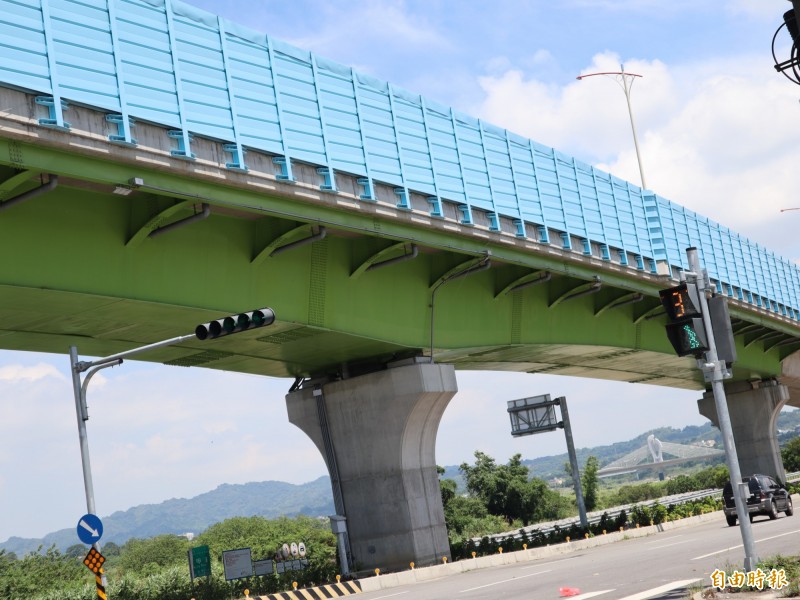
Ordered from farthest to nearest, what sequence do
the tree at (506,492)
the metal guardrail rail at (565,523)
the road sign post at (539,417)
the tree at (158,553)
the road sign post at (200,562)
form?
1. the tree at (158,553)
2. the tree at (506,492)
3. the road sign post at (539,417)
4. the metal guardrail rail at (565,523)
5. the road sign post at (200,562)

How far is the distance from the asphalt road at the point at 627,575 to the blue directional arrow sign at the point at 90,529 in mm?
6077

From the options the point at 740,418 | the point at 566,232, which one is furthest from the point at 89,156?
the point at 740,418

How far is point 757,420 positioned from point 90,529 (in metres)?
49.0

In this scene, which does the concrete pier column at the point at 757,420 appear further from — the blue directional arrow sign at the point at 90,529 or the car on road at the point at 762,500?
the blue directional arrow sign at the point at 90,529

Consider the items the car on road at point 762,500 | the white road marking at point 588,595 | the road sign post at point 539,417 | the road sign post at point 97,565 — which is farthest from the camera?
the road sign post at point 539,417

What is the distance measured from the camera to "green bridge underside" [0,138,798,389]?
60.8ft

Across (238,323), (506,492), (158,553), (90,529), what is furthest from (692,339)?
(158,553)

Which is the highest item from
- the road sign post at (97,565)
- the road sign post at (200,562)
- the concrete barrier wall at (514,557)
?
the road sign post at (97,565)

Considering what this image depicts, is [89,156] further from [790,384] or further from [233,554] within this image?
[790,384]

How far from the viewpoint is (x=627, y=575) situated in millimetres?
19109

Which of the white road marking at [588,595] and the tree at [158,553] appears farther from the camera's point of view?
the tree at [158,553]

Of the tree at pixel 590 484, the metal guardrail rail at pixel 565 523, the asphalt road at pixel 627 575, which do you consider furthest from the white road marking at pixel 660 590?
the tree at pixel 590 484

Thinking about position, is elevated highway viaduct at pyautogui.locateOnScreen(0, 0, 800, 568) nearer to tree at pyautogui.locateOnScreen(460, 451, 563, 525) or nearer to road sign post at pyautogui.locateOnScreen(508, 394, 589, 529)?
road sign post at pyautogui.locateOnScreen(508, 394, 589, 529)

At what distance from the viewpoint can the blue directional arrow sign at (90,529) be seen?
1764cm
